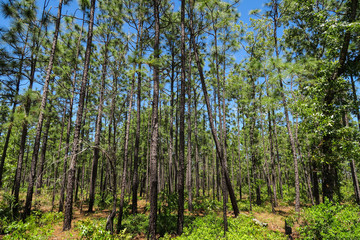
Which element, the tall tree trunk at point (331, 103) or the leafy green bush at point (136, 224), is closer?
the tall tree trunk at point (331, 103)

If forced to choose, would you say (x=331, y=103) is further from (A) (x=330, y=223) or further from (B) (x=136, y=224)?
(B) (x=136, y=224)

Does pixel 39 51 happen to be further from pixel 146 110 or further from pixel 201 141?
pixel 201 141

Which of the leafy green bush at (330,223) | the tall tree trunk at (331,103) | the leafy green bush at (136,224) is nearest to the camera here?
the leafy green bush at (330,223)

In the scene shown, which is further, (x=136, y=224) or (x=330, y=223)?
(x=136, y=224)

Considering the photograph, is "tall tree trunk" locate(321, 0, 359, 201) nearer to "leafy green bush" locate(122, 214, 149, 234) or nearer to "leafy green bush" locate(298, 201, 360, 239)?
"leafy green bush" locate(298, 201, 360, 239)

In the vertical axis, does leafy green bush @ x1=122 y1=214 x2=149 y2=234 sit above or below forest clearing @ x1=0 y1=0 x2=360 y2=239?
below

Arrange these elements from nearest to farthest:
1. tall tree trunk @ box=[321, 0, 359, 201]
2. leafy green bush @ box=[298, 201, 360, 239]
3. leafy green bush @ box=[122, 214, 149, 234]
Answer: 1. leafy green bush @ box=[298, 201, 360, 239]
2. tall tree trunk @ box=[321, 0, 359, 201]
3. leafy green bush @ box=[122, 214, 149, 234]

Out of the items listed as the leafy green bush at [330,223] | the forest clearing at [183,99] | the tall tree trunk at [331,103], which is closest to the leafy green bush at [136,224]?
the forest clearing at [183,99]

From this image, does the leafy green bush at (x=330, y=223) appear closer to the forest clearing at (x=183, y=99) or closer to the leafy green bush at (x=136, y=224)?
the forest clearing at (x=183, y=99)

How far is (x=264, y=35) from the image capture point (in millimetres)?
15000

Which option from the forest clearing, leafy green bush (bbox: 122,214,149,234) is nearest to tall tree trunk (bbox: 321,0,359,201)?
the forest clearing

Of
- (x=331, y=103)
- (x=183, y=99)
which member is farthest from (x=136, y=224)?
(x=331, y=103)

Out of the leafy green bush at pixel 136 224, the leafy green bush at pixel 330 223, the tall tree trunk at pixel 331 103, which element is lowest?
the leafy green bush at pixel 136 224

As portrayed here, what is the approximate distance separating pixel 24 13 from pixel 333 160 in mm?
18201
